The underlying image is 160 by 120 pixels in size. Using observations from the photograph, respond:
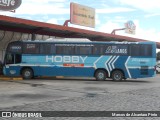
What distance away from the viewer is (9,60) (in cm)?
2603

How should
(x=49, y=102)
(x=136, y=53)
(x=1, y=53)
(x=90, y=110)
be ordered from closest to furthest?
(x=90, y=110) < (x=49, y=102) < (x=136, y=53) < (x=1, y=53)

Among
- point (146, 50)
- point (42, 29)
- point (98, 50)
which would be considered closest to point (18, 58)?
point (42, 29)

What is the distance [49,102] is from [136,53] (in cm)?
1404

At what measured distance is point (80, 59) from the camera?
25.7 m

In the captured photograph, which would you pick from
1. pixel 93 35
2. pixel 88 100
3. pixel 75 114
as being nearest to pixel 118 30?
pixel 93 35

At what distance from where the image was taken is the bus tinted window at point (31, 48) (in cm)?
2596

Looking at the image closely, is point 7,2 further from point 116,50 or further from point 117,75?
point 117,75

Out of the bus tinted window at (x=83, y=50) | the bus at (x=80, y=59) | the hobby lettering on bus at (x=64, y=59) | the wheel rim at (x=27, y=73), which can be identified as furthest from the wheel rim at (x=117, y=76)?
the wheel rim at (x=27, y=73)

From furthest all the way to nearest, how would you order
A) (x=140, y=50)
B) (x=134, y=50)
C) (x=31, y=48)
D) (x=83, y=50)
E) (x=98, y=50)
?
(x=31, y=48)
(x=83, y=50)
(x=98, y=50)
(x=134, y=50)
(x=140, y=50)

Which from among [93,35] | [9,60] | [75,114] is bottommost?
[75,114]

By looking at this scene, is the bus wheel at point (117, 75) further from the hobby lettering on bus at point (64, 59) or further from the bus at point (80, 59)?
the hobby lettering on bus at point (64, 59)

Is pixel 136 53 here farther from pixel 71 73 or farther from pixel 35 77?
pixel 35 77

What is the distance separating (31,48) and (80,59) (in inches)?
138

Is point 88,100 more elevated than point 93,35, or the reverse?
point 93,35
